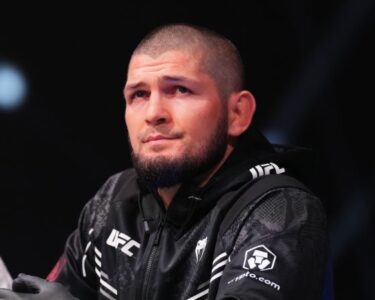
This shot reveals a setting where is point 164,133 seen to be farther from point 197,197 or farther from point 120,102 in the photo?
point 120,102

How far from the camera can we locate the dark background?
1920 mm

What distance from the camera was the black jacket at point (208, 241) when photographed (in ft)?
4.33

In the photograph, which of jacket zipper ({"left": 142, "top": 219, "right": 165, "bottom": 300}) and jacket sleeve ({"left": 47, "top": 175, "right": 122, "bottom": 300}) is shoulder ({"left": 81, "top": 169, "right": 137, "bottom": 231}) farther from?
jacket zipper ({"left": 142, "top": 219, "right": 165, "bottom": 300})

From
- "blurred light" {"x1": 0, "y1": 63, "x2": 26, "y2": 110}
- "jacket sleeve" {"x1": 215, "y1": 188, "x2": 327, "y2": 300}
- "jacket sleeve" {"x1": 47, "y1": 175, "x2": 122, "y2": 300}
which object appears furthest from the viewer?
"blurred light" {"x1": 0, "y1": 63, "x2": 26, "y2": 110}

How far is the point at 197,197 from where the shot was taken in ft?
5.07

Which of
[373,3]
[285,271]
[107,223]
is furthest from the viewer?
[373,3]

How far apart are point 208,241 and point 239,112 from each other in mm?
298

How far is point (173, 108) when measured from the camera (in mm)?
1515

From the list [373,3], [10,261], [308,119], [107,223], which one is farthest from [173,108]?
[10,261]

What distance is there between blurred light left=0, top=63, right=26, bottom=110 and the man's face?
585 mm

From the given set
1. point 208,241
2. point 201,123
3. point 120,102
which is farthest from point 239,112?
point 120,102

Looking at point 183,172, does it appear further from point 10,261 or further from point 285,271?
point 10,261

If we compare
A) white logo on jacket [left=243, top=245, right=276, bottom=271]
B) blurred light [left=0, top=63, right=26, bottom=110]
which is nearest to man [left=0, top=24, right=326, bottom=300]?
white logo on jacket [left=243, top=245, right=276, bottom=271]

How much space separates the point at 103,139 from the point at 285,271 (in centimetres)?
91
